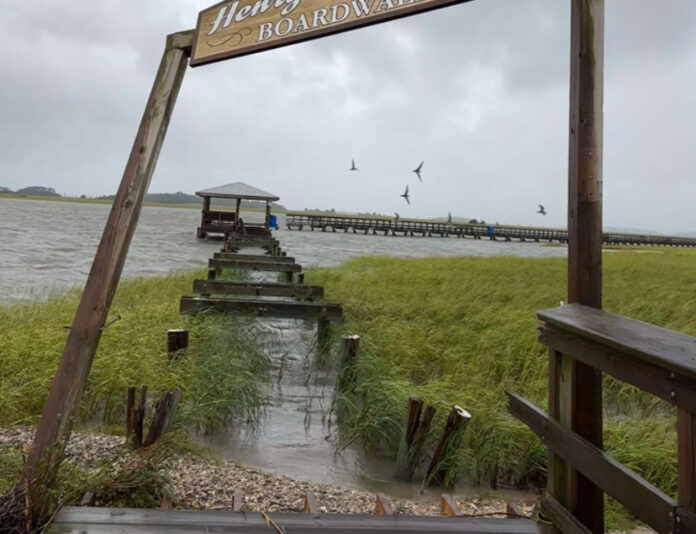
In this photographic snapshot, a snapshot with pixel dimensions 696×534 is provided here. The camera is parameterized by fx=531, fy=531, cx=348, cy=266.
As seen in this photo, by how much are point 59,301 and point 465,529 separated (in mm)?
10328

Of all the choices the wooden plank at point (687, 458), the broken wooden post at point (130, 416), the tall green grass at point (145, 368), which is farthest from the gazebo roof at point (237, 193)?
the wooden plank at point (687, 458)

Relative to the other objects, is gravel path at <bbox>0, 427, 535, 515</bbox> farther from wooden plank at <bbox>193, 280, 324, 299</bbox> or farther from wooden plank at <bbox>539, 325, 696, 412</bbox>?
wooden plank at <bbox>193, 280, 324, 299</bbox>

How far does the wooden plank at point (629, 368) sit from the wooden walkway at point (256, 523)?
2.74ft

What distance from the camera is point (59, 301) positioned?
10.5m

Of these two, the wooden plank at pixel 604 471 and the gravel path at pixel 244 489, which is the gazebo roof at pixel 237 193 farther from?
the wooden plank at pixel 604 471

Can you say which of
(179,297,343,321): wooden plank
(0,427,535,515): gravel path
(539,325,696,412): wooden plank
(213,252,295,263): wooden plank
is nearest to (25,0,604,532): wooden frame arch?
(539,325,696,412): wooden plank

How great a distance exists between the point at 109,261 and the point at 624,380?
2507 millimetres

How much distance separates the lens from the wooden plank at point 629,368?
1.50 metres

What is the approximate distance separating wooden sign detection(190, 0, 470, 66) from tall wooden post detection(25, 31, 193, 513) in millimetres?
155

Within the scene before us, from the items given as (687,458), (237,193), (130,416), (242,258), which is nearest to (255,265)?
(242,258)

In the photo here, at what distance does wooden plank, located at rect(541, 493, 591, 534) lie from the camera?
6.87 ft

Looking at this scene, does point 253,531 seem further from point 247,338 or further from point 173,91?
point 247,338

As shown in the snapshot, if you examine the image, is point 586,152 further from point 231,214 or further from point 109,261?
point 231,214

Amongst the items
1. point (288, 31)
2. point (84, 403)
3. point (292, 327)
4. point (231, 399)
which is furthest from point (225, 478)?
point (292, 327)
